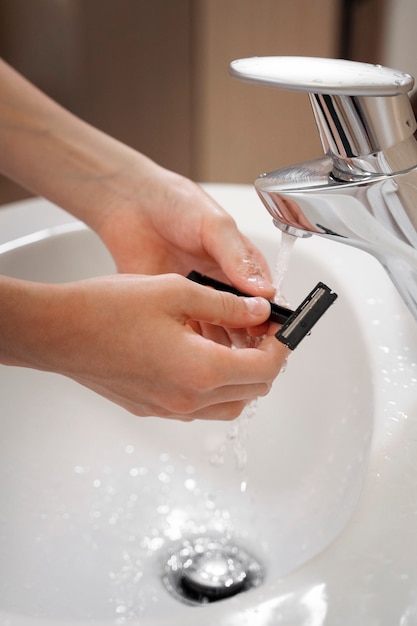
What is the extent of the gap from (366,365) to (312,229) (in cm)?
17

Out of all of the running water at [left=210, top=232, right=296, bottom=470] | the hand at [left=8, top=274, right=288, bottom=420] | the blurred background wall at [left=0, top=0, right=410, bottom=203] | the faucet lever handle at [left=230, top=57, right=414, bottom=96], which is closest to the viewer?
the faucet lever handle at [left=230, top=57, right=414, bottom=96]

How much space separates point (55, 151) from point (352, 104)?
0.37 meters

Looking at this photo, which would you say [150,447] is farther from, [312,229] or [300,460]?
[312,229]

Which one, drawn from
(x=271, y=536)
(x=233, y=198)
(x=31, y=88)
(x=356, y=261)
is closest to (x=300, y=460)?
(x=271, y=536)

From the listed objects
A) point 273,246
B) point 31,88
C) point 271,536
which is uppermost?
point 31,88

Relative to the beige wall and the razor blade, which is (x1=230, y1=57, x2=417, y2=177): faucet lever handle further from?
the beige wall

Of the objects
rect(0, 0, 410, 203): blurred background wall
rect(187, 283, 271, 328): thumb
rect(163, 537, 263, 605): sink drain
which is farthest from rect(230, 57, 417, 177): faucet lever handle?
rect(0, 0, 410, 203): blurred background wall

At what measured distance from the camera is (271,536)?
552mm

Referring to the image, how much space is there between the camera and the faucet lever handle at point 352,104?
32 cm

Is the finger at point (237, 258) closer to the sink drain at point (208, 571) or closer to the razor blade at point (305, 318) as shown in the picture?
the razor blade at point (305, 318)

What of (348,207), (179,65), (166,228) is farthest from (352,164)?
(179,65)

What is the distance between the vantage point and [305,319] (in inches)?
17.2

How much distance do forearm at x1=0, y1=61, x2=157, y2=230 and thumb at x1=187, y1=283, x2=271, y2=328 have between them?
23 centimetres

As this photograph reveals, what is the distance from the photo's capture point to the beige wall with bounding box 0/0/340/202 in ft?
4.82
